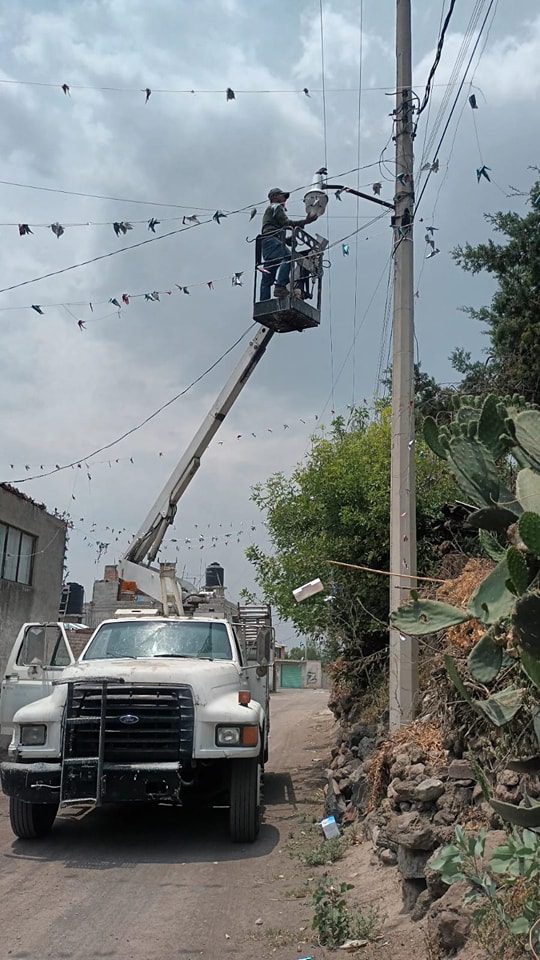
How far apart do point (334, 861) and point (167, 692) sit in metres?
1.98

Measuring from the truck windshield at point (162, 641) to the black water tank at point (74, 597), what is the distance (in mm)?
16217

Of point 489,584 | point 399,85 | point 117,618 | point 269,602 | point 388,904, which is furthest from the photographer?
point 269,602

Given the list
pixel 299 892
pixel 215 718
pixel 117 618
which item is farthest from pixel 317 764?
pixel 299 892

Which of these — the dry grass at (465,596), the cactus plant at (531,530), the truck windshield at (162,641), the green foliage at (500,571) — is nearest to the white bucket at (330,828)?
the truck windshield at (162,641)

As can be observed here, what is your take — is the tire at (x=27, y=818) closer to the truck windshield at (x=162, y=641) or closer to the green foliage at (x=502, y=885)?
the truck windshield at (x=162, y=641)

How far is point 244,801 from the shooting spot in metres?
7.33

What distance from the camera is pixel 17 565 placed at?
17.0 meters

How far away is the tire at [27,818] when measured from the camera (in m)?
7.36

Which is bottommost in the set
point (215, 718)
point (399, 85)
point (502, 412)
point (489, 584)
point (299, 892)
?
point (299, 892)

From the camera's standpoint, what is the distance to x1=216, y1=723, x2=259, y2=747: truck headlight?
720 centimetres

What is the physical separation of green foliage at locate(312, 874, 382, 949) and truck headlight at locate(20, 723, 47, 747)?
310cm

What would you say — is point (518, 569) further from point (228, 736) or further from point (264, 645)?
point (264, 645)

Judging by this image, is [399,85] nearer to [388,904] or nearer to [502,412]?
[502,412]

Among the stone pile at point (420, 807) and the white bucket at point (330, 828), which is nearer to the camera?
the stone pile at point (420, 807)
